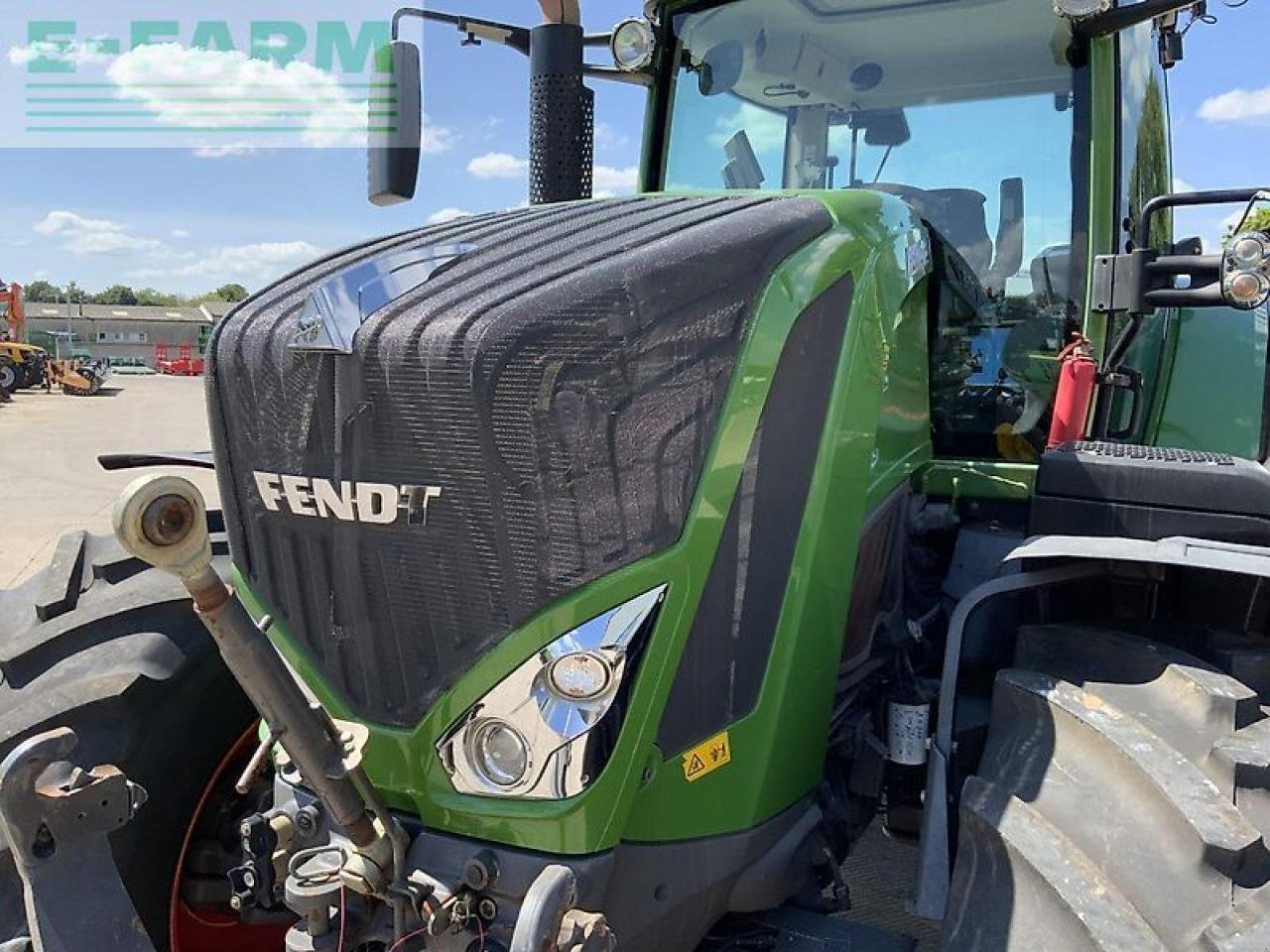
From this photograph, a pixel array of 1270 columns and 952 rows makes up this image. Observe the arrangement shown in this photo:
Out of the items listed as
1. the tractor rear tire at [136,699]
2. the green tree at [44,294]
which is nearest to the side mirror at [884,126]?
the tractor rear tire at [136,699]

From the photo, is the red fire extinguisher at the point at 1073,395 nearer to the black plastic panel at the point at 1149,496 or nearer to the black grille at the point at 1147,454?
the black grille at the point at 1147,454

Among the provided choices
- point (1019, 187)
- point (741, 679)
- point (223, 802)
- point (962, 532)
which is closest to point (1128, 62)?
point (1019, 187)

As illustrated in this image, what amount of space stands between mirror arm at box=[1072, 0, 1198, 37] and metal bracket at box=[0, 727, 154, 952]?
101 inches

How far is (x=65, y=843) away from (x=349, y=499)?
65cm

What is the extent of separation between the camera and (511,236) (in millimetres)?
1942

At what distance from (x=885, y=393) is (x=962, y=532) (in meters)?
0.53

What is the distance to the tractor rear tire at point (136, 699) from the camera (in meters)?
2.14

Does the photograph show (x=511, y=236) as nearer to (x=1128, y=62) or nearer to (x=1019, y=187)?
(x=1019, y=187)

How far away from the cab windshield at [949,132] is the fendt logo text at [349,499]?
1496 mm

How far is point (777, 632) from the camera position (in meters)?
1.86

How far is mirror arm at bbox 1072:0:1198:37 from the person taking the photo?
244 centimetres

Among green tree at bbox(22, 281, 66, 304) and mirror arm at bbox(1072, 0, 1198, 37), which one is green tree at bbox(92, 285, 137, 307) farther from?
mirror arm at bbox(1072, 0, 1198, 37)

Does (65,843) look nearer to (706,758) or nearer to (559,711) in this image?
(559,711)

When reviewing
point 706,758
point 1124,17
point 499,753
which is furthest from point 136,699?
point 1124,17
